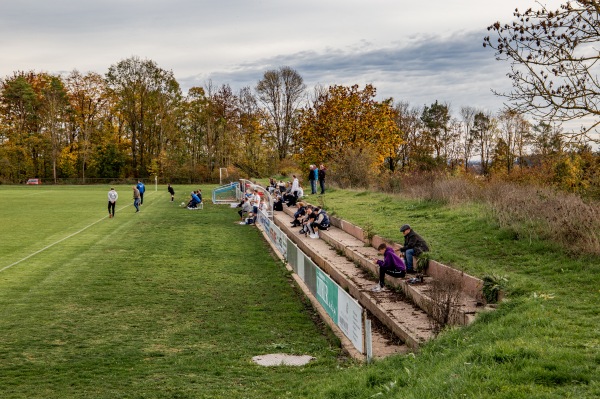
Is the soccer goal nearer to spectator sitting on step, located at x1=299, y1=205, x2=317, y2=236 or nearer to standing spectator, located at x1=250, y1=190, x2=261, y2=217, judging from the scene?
standing spectator, located at x1=250, y1=190, x2=261, y2=217

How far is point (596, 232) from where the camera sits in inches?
483

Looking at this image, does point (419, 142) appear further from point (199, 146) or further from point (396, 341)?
point (396, 341)

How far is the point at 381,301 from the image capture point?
12.6m

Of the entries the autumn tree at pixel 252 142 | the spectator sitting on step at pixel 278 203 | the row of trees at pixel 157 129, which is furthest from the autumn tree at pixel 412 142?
the spectator sitting on step at pixel 278 203

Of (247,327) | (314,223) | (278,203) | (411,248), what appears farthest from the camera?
(278,203)

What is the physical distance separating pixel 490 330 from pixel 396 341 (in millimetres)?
2685

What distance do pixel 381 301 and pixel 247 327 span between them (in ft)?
9.60

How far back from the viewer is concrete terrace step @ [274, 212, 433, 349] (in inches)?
404

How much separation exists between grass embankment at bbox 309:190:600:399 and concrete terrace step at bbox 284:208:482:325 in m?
0.54

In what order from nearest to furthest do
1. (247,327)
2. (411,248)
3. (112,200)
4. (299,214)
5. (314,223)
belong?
1. (247,327)
2. (411,248)
3. (314,223)
4. (299,214)
5. (112,200)

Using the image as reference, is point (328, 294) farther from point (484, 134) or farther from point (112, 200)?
point (484, 134)

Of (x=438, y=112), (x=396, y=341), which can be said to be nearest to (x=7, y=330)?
(x=396, y=341)

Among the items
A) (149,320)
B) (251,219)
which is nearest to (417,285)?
(149,320)

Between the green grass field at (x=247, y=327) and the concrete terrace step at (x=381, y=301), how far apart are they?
117 centimetres
